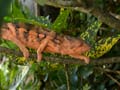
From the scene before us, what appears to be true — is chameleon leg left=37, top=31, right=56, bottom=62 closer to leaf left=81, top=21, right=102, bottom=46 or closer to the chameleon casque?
the chameleon casque


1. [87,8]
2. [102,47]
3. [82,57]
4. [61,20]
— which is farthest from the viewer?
[61,20]

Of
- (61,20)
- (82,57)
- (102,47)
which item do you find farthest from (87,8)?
(61,20)

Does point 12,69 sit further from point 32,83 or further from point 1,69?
point 32,83

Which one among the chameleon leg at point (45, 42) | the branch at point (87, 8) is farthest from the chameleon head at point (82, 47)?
the branch at point (87, 8)

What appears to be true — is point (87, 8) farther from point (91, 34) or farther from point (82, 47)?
point (91, 34)

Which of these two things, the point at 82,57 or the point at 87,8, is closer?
the point at 87,8

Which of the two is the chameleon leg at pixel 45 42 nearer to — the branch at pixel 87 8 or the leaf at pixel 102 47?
the leaf at pixel 102 47

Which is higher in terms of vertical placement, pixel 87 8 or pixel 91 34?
pixel 87 8

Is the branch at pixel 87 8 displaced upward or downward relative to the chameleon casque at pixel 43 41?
upward

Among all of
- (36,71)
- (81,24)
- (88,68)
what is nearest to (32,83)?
(36,71)
